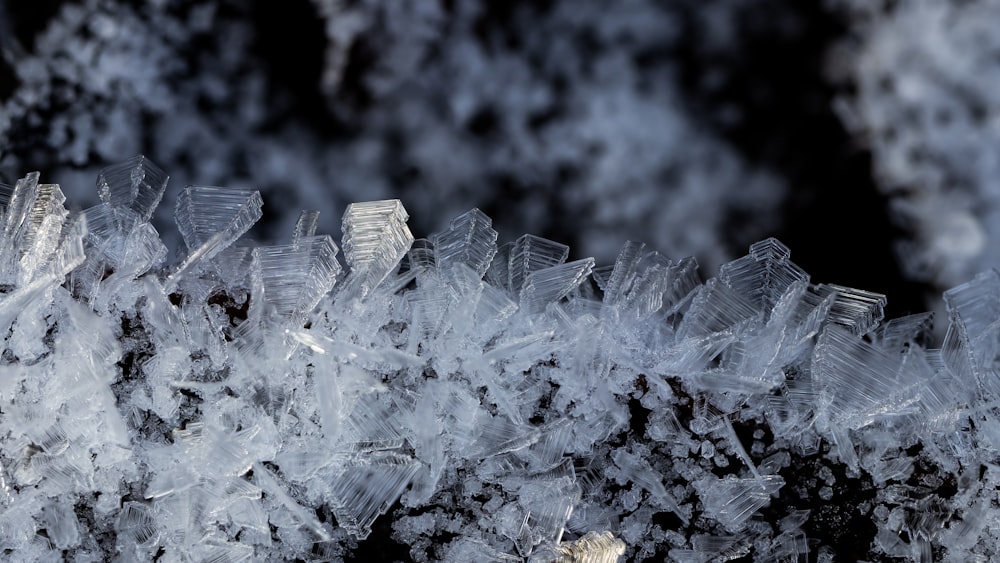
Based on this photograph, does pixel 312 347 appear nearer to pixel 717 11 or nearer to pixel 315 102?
pixel 315 102

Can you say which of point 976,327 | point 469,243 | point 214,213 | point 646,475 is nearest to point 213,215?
point 214,213

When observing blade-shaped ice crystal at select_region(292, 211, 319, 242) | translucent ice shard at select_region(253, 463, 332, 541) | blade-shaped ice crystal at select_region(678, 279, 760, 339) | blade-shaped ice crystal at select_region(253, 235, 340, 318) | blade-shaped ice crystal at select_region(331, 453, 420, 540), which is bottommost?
translucent ice shard at select_region(253, 463, 332, 541)

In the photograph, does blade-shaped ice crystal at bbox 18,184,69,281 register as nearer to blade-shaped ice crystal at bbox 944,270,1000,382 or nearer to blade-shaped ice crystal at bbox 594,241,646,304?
blade-shaped ice crystal at bbox 594,241,646,304

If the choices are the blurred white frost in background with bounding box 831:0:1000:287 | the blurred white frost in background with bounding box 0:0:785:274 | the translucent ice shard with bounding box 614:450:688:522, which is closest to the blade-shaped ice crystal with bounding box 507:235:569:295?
the translucent ice shard with bounding box 614:450:688:522

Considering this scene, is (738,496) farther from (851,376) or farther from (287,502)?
(287,502)

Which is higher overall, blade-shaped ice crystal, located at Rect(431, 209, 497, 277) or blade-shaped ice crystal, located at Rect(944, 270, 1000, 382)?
blade-shaped ice crystal, located at Rect(944, 270, 1000, 382)

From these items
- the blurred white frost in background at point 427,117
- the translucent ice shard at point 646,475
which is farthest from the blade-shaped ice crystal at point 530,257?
the blurred white frost in background at point 427,117
